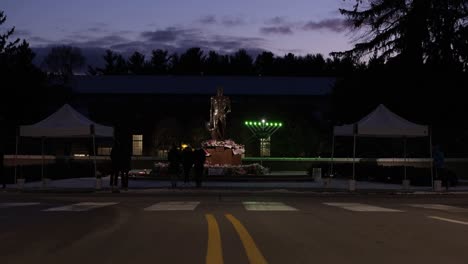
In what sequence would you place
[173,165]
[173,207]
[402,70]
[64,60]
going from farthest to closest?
1. [64,60]
2. [402,70]
3. [173,165]
4. [173,207]

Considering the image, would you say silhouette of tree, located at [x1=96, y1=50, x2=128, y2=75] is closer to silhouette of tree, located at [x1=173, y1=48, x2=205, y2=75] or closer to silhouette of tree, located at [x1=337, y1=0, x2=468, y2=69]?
silhouette of tree, located at [x1=173, y1=48, x2=205, y2=75]

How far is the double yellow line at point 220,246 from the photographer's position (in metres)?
9.73

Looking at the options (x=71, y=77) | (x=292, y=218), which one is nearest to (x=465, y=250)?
(x=292, y=218)

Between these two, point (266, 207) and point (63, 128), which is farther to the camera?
point (63, 128)

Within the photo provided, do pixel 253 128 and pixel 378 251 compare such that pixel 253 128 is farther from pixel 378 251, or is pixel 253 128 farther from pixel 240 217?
pixel 378 251

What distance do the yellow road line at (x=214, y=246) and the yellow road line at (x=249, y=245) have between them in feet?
1.26

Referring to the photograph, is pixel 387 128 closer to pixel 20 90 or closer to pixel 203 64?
pixel 20 90

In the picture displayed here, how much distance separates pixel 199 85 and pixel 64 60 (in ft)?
137

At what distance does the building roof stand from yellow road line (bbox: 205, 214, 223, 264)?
5395cm

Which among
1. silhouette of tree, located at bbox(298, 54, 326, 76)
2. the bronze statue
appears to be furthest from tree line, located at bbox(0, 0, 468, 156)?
silhouette of tree, located at bbox(298, 54, 326, 76)

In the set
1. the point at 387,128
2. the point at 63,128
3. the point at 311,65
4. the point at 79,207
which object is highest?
the point at 311,65

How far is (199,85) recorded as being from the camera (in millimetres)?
70188

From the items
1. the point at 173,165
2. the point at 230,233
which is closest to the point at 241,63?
the point at 173,165

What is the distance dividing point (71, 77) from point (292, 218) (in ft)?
196
